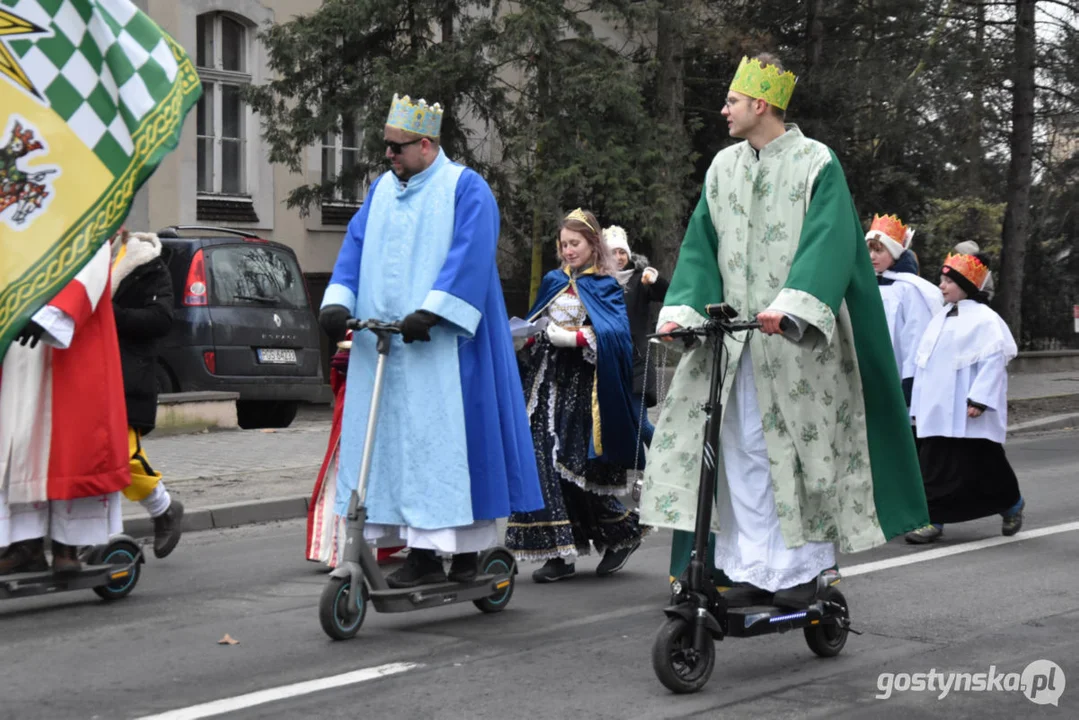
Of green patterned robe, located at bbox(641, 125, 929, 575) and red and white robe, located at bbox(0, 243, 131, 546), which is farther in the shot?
red and white robe, located at bbox(0, 243, 131, 546)

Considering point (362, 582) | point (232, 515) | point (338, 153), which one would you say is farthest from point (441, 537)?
point (338, 153)

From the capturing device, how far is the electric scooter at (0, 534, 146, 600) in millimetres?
6648

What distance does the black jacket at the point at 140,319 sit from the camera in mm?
7395

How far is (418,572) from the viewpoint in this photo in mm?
6492

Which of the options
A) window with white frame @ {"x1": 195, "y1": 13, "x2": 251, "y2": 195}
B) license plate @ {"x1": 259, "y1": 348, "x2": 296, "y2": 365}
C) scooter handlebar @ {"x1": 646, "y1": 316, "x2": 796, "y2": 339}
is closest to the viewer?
scooter handlebar @ {"x1": 646, "y1": 316, "x2": 796, "y2": 339}

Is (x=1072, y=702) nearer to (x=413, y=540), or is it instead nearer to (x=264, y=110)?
(x=413, y=540)

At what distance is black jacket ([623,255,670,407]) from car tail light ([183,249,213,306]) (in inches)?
292

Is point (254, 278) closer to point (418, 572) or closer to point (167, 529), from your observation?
point (167, 529)

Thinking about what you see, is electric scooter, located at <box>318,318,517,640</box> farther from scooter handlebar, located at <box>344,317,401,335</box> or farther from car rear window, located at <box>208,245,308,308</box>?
car rear window, located at <box>208,245,308,308</box>

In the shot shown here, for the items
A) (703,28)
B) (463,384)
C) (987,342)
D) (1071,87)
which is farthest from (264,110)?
(463,384)

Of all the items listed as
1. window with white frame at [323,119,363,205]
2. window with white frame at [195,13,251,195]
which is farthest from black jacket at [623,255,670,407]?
window with white frame at [195,13,251,195]

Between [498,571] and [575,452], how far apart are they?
1.27m

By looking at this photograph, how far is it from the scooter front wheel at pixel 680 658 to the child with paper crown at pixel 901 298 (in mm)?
5084

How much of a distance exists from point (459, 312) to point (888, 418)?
167cm
